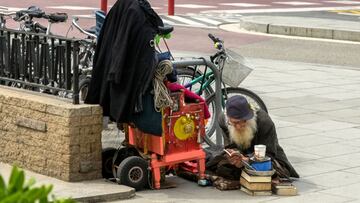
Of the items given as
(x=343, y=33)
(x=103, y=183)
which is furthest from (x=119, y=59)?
(x=343, y=33)

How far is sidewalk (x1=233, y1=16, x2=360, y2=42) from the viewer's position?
19.5 metres

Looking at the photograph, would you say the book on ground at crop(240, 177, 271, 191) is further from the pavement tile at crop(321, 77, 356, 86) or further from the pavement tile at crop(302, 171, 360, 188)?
the pavement tile at crop(321, 77, 356, 86)

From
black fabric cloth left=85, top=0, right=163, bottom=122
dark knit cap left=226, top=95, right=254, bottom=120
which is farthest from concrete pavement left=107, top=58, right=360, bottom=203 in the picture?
black fabric cloth left=85, top=0, right=163, bottom=122

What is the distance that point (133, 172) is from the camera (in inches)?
277

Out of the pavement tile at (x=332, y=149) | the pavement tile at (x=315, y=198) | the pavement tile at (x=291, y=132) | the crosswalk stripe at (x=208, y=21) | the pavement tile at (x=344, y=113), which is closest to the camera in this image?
the pavement tile at (x=315, y=198)

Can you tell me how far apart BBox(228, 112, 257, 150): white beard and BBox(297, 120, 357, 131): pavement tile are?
260 centimetres

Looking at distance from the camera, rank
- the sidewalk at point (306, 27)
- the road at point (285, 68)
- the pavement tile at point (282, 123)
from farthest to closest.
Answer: the sidewalk at point (306, 27), the pavement tile at point (282, 123), the road at point (285, 68)

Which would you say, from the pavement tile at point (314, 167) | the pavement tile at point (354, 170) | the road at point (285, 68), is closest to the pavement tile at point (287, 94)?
the road at point (285, 68)

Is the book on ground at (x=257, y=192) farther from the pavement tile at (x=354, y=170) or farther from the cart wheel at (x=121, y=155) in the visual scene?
the pavement tile at (x=354, y=170)

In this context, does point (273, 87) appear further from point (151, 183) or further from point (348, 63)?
point (151, 183)

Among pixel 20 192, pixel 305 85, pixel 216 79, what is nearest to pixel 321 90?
pixel 305 85

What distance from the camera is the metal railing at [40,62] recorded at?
7258mm

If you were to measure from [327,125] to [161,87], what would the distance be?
3.31 meters

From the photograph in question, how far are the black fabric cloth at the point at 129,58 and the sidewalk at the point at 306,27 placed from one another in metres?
12.9
